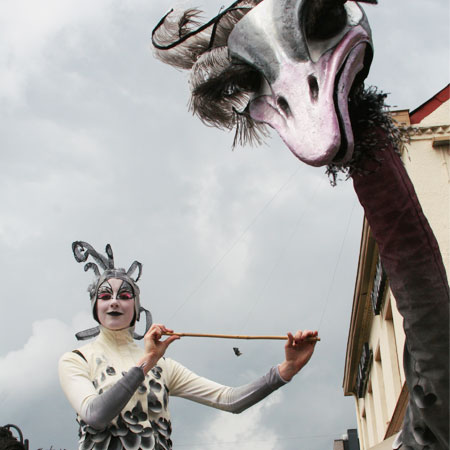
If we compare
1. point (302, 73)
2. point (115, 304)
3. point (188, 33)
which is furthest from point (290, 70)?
point (115, 304)

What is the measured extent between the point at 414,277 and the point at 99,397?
1792mm

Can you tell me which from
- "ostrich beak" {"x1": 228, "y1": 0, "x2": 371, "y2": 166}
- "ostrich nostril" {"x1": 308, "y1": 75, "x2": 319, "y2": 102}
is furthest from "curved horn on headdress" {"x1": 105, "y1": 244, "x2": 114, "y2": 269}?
"ostrich nostril" {"x1": 308, "y1": 75, "x2": 319, "y2": 102}

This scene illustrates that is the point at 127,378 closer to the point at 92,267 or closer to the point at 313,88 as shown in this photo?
the point at 92,267

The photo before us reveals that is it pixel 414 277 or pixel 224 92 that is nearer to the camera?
pixel 414 277

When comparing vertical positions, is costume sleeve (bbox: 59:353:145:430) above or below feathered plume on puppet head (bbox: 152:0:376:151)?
below

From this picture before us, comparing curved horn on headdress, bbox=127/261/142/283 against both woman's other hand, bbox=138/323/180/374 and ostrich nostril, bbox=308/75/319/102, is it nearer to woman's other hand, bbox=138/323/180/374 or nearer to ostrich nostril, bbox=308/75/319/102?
woman's other hand, bbox=138/323/180/374

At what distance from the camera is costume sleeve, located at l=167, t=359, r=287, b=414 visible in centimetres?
422

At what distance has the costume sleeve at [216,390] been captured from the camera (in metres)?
4.22

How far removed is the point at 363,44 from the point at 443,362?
1428 millimetres

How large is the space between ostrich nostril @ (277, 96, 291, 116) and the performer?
1313mm

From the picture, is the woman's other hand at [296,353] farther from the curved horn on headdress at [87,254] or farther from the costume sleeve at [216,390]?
the curved horn on headdress at [87,254]

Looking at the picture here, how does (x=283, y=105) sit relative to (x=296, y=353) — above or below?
above

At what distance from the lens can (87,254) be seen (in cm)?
502

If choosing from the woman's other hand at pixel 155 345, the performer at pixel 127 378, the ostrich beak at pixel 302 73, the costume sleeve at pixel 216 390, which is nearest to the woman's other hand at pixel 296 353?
the performer at pixel 127 378
